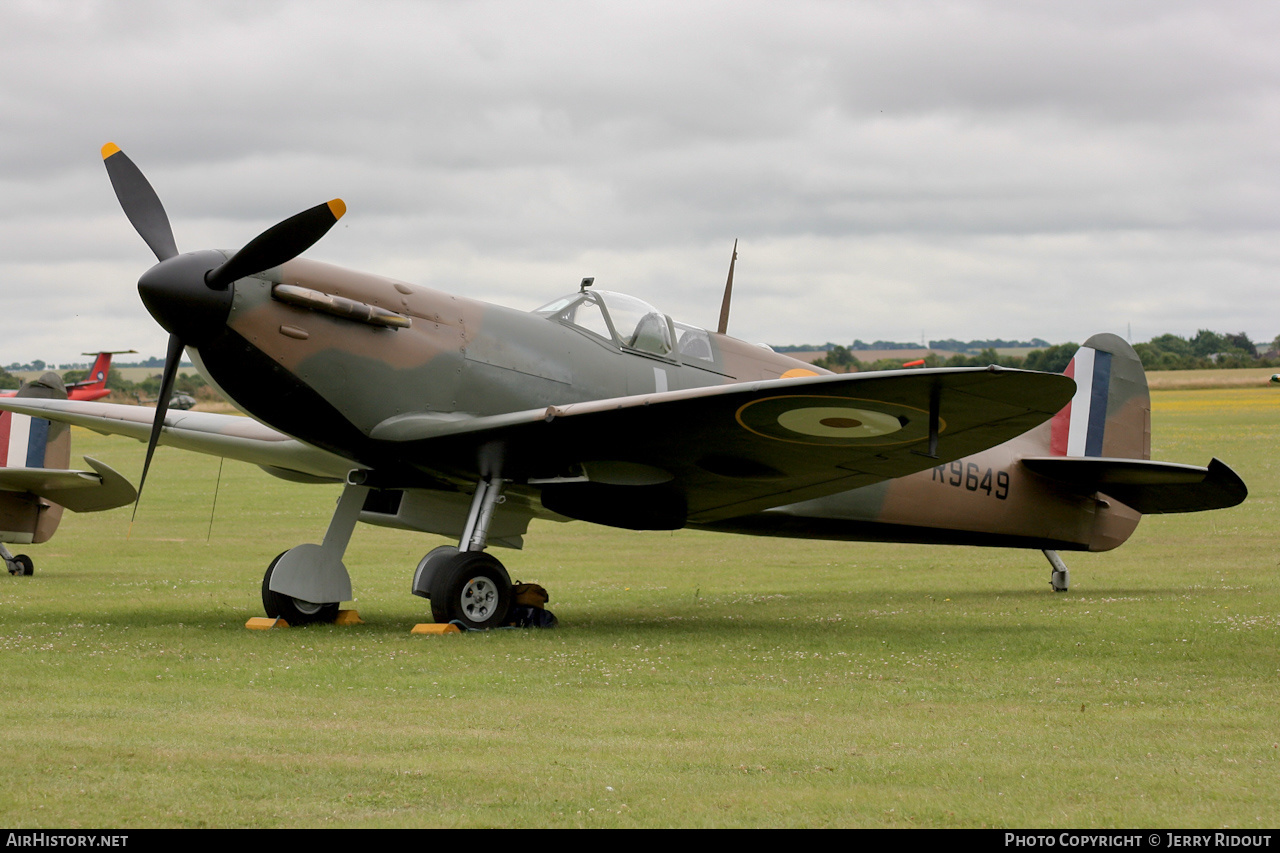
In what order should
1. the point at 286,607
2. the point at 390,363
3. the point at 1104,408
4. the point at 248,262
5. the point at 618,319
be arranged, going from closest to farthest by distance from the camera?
the point at 248,262 < the point at 390,363 < the point at 286,607 < the point at 618,319 < the point at 1104,408

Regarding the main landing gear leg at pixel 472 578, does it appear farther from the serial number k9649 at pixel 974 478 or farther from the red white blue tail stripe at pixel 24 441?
the red white blue tail stripe at pixel 24 441

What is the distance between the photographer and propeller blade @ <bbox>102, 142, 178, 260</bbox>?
30.9 ft

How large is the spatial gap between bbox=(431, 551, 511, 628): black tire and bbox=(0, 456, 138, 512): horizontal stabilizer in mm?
5557

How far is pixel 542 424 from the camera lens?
8.83 metres

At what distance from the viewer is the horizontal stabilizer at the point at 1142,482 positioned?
10930mm

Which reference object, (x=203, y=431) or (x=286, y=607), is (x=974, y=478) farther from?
(x=203, y=431)

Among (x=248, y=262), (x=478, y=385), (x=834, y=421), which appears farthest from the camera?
(x=478, y=385)

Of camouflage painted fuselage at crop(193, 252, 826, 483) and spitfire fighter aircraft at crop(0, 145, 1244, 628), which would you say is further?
camouflage painted fuselage at crop(193, 252, 826, 483)

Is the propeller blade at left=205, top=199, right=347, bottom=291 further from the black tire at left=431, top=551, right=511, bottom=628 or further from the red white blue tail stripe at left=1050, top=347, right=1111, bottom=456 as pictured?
the red white blue tail stripe at left=1050, top=347, right=1111, bottom=456

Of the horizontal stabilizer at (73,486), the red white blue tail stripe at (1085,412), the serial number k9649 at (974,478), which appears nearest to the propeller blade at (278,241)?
the horizontal stabilizer at (73,486)

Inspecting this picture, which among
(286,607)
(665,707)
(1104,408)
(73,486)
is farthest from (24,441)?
(1104,408)

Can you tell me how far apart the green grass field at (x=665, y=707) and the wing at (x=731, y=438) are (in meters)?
1.10

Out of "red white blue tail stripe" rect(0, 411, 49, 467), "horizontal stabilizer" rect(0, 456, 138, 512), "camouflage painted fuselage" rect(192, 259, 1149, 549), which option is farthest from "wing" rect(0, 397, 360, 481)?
"red white blue tail stripe" rect(0, 411, 49, 467)

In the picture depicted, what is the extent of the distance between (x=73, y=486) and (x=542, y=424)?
729cm
